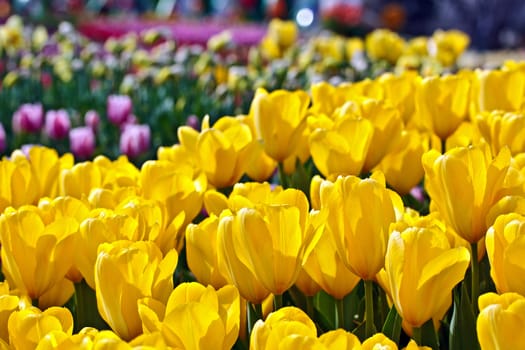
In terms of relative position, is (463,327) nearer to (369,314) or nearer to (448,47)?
(369,314)

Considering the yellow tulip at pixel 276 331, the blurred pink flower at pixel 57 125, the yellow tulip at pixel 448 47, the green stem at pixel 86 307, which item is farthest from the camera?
the yellow tulip at pixel 448 47

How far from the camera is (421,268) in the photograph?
1090 mm

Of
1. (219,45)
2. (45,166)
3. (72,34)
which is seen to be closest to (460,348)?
(45,166)

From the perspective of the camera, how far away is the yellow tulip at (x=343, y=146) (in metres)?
1.58

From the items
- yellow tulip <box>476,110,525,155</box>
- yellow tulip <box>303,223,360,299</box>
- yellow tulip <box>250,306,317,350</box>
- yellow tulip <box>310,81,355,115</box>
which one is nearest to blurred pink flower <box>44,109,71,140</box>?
yellow tulip <box>310,81,355,115</box>

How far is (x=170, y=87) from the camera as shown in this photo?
17.2ft

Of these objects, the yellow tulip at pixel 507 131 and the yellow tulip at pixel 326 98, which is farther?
the yellow tulip at pixel 326 98

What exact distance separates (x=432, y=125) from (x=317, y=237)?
2.76 feet

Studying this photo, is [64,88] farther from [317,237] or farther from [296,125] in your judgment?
[317,237]

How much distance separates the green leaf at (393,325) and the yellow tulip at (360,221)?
56 mm

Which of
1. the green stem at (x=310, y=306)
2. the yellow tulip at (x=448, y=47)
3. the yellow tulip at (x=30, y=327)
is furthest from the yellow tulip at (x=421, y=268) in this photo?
the yellow tulip at (x=448, y=47)

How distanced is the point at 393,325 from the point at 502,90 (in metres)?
1.02

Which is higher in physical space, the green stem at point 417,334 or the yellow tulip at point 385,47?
the green stem at point 417,334

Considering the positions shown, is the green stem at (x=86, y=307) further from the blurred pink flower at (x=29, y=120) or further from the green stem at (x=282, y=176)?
the blurred pink flower at (x=29, y=120)
